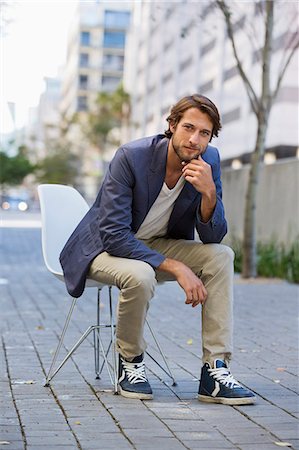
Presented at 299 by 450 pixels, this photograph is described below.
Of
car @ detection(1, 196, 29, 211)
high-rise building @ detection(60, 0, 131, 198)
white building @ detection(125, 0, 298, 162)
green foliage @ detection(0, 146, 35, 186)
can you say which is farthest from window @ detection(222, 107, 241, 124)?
high-rise building @ detection(60, 0, 131, 198)

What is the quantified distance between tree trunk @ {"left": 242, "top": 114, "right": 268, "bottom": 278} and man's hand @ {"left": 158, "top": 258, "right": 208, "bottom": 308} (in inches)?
376

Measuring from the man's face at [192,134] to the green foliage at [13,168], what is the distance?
272 feet

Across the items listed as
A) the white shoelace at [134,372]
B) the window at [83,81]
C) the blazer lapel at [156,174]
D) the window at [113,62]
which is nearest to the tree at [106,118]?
the window at [83,81]

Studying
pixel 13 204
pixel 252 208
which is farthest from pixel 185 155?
pixel 13 204

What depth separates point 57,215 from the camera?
6.08 metres

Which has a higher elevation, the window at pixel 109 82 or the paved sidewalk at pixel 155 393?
the window at pixel 109 82

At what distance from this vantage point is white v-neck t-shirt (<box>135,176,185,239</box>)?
5523mm

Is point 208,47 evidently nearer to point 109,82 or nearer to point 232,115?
point 232,115

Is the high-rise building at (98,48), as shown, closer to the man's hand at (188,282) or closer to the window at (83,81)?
the window at (83,81)

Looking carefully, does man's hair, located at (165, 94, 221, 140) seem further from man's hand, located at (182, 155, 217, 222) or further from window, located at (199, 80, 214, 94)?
window, located at (199, 80, 214, 94)

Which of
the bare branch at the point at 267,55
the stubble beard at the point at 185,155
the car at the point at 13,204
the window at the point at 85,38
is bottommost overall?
the car at the point at 13,204

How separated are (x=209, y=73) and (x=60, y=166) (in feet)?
135

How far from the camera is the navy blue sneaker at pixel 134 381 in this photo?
540cm

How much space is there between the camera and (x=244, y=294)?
12727mm
